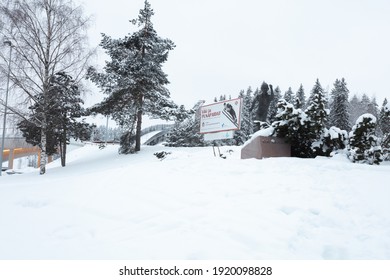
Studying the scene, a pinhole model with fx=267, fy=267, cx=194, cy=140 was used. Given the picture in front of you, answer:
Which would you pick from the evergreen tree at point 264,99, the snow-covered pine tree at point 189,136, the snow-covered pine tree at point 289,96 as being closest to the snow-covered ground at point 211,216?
the evergreen tree at point 264,99

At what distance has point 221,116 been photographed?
Answer: 11492 mm

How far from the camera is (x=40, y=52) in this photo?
555 inches

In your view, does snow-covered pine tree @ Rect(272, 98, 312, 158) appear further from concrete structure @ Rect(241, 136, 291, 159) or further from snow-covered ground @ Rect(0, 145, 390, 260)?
snow-covered ground @ Rect(0, 145, 390, 260)

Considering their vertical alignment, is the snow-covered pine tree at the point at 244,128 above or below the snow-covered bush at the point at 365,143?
above

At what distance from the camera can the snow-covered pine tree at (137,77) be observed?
16500 mm

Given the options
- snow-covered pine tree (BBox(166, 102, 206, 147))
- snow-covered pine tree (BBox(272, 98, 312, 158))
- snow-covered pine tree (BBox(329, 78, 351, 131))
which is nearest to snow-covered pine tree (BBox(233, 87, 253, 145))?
snow-covered pine tree (BBox(166, 102, 206, 147))

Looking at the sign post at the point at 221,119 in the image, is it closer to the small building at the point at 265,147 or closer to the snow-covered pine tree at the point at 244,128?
the small building at the point at 265,147

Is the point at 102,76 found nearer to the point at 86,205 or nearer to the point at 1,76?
the point at 1,76

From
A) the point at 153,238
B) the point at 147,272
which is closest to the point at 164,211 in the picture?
the point at 153,238

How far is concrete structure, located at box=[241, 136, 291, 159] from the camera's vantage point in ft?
30.4

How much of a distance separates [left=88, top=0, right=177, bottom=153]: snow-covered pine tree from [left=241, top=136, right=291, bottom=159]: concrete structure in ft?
30.3

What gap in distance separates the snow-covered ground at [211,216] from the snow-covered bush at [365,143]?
6.66ft

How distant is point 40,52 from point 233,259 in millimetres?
15258

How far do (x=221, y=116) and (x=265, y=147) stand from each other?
2840mm
